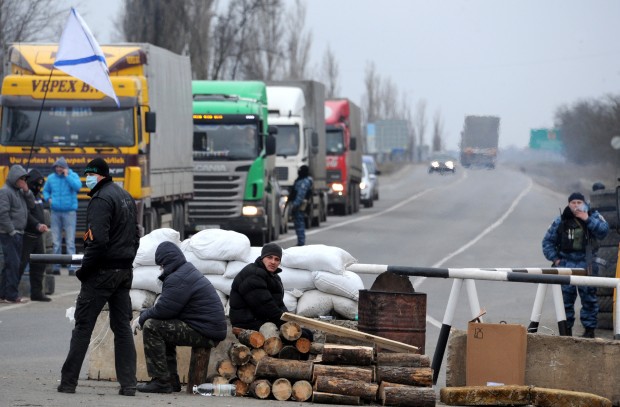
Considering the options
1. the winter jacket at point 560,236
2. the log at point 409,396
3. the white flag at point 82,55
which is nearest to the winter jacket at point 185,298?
the log at point 409,396

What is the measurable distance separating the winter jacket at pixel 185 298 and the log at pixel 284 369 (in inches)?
18.7

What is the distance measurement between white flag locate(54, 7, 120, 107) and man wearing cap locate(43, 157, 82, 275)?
A: 254 centimetres

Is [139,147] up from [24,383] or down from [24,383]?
up

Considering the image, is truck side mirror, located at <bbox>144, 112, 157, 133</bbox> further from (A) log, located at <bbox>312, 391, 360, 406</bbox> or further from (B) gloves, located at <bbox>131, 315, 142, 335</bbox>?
(A) log, located at <bbox>312, 391, 360, 406</bbox>

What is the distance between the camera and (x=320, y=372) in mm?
10703

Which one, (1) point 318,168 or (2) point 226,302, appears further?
(1) point 318,168

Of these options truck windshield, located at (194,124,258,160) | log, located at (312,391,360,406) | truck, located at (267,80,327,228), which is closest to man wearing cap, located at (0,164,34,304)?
log, located at (312,391,360,406)

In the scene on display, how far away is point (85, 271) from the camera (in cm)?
1055

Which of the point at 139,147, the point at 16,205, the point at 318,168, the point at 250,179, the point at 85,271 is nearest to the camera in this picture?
the point at 85,271

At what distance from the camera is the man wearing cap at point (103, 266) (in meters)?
10.5

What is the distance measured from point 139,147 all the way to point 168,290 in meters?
13.9

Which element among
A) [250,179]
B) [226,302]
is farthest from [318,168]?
[226,302]

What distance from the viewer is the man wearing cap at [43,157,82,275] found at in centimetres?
2286

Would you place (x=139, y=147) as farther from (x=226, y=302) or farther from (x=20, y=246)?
(x=226, y=302)
